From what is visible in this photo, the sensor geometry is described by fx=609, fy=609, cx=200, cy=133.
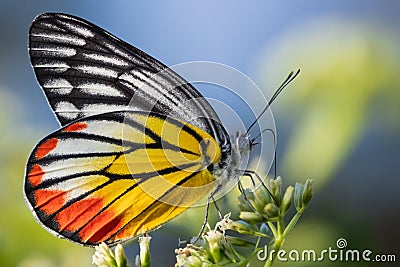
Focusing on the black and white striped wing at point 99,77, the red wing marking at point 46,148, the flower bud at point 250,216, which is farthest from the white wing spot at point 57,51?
the flower bud at point 250,216

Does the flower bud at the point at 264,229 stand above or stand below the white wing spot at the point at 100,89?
below

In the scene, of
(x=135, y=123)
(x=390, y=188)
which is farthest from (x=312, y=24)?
(x=135, y=123)

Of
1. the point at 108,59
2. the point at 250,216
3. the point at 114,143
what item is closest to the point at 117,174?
the point at 114,143

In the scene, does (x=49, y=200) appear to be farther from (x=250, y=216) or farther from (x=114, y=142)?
(x=250, y=216)

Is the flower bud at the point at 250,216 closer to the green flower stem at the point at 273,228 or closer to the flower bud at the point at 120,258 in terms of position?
the green flower stem at the point at 273,228

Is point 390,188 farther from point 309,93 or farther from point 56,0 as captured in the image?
point 56,0

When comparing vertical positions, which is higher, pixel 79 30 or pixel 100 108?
pixel 79 30

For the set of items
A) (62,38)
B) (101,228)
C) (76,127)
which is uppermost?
(62,38)

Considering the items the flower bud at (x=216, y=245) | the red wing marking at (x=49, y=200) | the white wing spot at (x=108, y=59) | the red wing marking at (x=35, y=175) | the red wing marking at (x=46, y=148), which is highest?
the white wing spot at (x=108, y=59)
